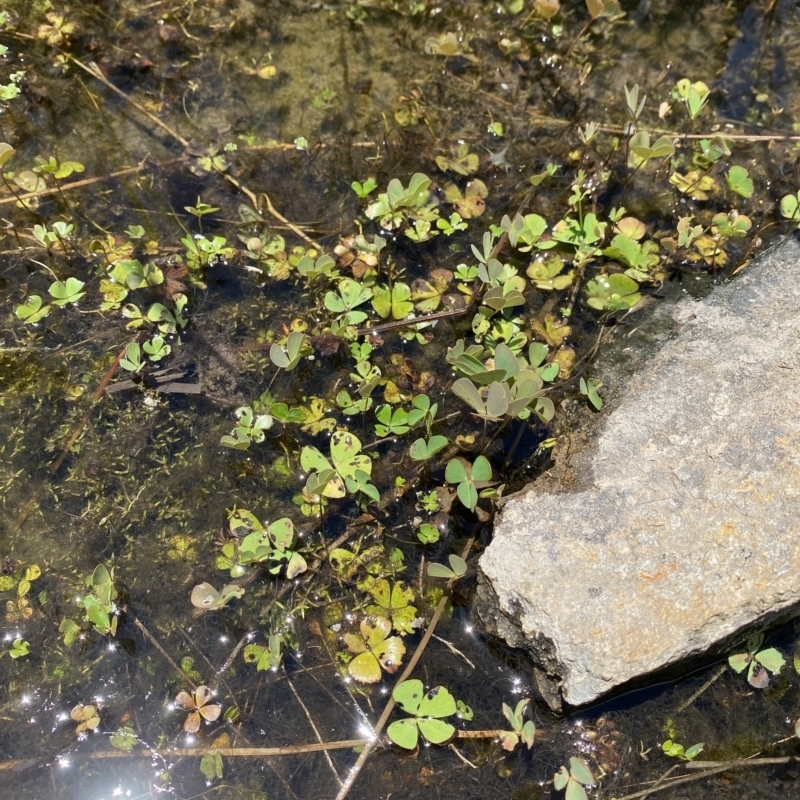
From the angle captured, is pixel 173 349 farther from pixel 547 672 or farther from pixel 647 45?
pixel 647 45

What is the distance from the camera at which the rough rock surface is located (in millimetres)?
2514

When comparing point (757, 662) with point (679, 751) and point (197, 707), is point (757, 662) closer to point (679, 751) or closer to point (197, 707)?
point (679, 751)

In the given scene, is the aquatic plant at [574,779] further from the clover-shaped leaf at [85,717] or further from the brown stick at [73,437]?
the brown stick at [73,437]

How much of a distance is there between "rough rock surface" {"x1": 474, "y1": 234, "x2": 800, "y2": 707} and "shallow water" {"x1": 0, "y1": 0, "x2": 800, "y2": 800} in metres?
0.26

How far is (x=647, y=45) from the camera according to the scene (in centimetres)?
434

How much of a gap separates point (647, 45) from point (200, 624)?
13.0ft

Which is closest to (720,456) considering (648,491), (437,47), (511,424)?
(648,491)

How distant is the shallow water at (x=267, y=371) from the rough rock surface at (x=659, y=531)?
26cm

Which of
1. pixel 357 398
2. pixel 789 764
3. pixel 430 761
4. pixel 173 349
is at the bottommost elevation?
pixel 789 764

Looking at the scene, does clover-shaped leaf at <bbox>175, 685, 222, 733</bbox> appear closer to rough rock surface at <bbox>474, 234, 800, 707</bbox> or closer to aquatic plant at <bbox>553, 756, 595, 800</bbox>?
rough rock surface at <bbox>474, 234, 800, 707</bbox>

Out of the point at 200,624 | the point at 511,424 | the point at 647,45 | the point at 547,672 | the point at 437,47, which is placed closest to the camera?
the point at 547,672

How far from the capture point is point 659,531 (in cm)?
262

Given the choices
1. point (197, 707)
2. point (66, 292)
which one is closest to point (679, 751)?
point (197, 707)

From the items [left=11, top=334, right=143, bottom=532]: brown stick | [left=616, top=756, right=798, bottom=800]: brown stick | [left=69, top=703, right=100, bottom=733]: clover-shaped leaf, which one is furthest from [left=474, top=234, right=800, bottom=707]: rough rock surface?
[left=11, top=334, right=143, bottom=532]: brown stick
